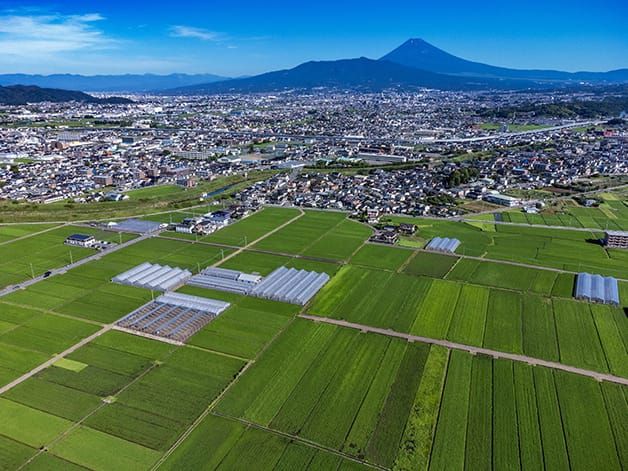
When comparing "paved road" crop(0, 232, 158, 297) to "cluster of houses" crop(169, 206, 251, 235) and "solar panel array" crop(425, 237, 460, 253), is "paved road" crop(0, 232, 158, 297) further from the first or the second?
"solar panel array" crop(425, 237, 460, 253)

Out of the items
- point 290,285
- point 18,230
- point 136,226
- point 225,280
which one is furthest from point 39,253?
point 290,285

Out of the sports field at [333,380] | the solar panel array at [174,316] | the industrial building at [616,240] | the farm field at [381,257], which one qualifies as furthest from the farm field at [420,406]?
the industrial building at [616,240]

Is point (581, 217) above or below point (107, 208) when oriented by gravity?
below

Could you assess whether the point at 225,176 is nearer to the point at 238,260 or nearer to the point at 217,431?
the point at 238,260

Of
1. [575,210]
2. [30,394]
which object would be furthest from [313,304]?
[575,210]

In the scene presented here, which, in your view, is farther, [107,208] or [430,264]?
[107,208]

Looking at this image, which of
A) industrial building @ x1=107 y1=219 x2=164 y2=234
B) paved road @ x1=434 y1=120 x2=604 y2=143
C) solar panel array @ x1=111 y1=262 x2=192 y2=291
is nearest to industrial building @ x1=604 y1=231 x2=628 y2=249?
solar panel array @ x1=111 y1=262 x2=192 y2=291

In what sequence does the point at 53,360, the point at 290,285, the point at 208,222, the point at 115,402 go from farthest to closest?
the point at 208,222
the point at 290,285
the point at 53,360
the point at 115,402

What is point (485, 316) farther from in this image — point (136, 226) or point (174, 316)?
point (136, 226)
